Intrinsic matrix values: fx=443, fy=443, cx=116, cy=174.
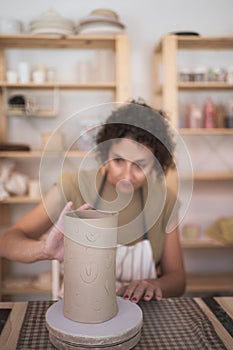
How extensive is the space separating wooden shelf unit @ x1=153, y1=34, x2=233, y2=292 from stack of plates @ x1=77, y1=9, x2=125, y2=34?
1.00ft

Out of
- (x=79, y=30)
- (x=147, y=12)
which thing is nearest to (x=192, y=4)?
(x=147, y=12)

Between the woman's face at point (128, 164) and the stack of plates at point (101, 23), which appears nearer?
the woman's face at point (128, 164)

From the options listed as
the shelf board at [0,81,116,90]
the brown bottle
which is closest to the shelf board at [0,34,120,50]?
the shelf board at [0,81,116,90]

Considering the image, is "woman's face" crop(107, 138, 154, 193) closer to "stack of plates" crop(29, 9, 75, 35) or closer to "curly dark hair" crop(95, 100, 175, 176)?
"curly dark hair" crop(95, 100, 175, 176)

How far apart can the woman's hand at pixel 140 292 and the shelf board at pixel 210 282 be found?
1591mm

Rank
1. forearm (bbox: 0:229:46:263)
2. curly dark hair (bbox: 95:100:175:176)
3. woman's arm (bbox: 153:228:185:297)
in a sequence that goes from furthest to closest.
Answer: woman's arm (bbox: 153:228:185:297)
curly dark hair (bbox: 95:100:175:176)
forearm (bbox: 0:229:46:263)

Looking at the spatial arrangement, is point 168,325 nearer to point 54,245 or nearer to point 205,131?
point 54,245

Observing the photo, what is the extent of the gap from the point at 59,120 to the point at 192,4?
1198mm

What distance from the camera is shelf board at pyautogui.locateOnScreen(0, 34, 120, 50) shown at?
8.77ft

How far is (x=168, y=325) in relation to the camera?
1.06 meters

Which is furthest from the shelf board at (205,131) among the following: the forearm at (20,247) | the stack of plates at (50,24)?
the forearm at (20,247)

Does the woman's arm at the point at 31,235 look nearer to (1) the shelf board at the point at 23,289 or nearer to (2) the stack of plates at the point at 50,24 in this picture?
(1) the shelf board at the point at 23,289

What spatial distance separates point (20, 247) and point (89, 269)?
1.87 feet

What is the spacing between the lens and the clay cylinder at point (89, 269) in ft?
2.98
